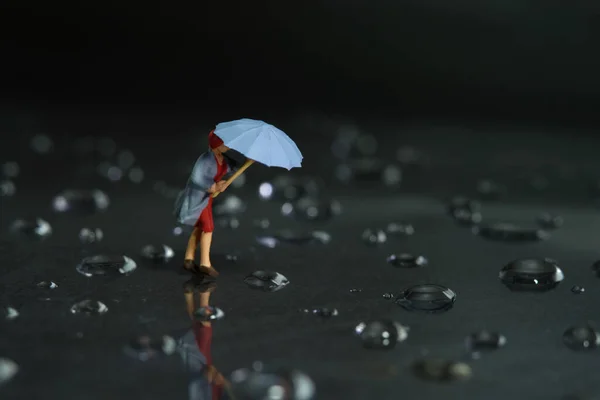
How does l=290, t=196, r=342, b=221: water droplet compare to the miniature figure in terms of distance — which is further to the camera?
l=290, t=196, r=342, b=221: water droplet

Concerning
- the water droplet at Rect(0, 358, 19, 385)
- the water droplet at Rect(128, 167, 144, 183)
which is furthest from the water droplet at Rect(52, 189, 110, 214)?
the water droplet at Rect(0, 358, 19, 385)

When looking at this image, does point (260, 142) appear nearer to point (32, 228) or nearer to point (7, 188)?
point (32, 228)

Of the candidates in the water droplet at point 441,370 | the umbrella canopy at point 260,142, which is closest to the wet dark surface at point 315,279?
the water droplet at point 441,370

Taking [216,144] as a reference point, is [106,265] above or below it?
below

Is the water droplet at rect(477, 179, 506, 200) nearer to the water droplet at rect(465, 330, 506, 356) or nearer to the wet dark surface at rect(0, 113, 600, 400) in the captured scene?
the wet dark surface at rect(0, 113, 600, 400)

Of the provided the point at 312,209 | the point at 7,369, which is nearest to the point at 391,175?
the point at 312,209
